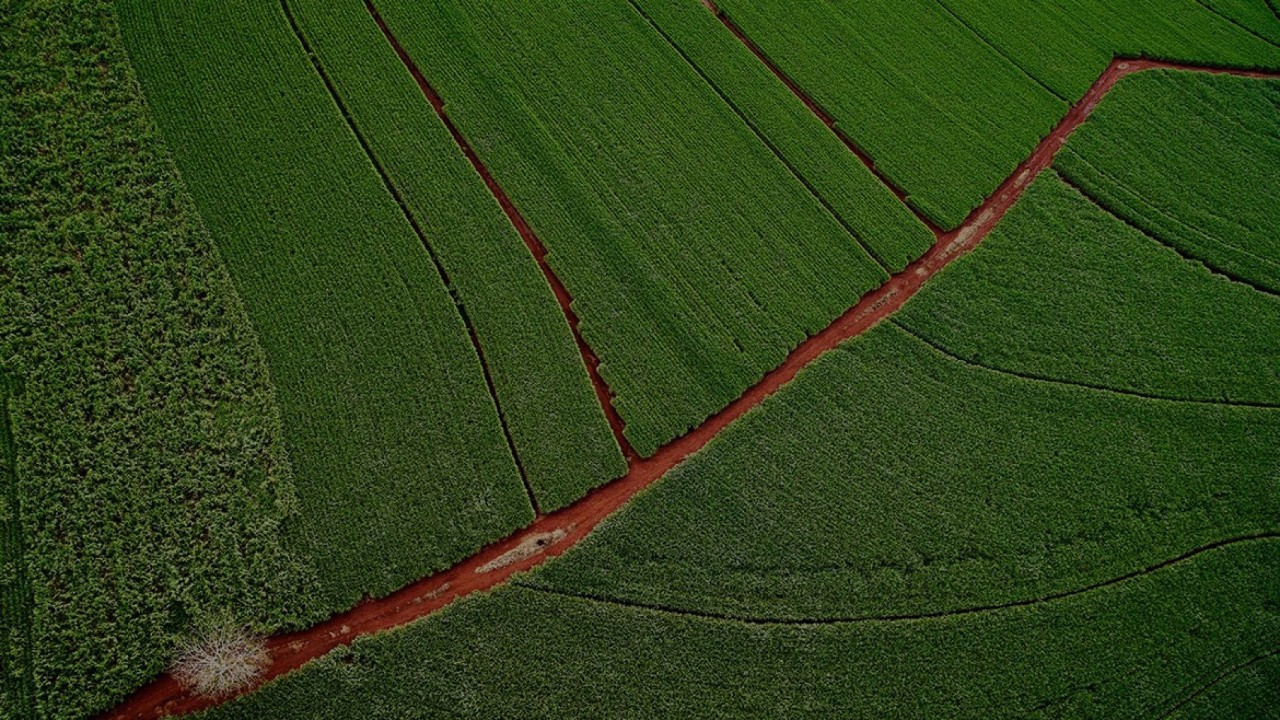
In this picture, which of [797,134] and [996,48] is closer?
[797,134]

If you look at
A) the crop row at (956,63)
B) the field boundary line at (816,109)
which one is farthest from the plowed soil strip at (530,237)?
the crop row at (956,63)

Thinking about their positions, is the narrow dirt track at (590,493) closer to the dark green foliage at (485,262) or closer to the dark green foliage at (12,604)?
the dark green foliage at (485,262)

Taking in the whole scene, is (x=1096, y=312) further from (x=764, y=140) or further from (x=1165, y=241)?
(x=764, y=140)

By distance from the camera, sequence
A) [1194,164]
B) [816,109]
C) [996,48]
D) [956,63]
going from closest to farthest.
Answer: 1. [816,109]
2. [1194,164]
3. [956,63]
4. [996,48]

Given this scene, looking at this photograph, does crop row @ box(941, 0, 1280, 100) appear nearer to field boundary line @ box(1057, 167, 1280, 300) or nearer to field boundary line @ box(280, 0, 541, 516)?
field boundary line @ box(1057, 167, 1280, 300)

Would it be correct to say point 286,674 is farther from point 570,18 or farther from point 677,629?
point 570,18

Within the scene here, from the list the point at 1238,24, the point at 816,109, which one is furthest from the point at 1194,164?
the point at 816,109
